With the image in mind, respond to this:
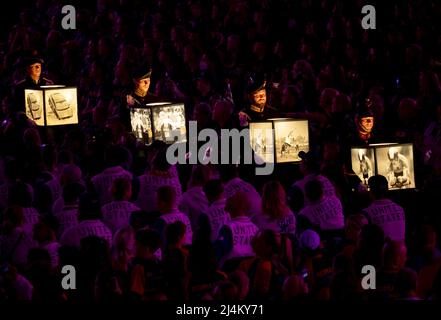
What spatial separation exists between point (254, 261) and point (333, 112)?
4.50m

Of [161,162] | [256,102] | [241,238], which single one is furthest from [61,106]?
[241,238]

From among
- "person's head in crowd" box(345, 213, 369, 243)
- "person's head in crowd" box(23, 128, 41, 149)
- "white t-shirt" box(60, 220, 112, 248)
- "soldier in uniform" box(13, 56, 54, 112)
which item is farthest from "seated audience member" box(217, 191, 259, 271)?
"soldier in uniform" box(13, 56, 54, 112)

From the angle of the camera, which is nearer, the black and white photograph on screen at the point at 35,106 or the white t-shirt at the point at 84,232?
the white t-shirt at the point at 84,232

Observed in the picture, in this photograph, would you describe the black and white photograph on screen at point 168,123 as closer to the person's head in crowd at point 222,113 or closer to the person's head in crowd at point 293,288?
the person's head in crowd at point 222,113

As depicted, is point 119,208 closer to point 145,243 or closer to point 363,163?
point 145,243

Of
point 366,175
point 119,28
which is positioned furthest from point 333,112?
point 119,28

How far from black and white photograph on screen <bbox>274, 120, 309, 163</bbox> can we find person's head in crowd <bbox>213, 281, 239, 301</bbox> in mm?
4072

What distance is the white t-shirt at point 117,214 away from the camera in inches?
418

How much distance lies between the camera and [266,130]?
1242 cm

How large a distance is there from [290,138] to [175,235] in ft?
11.0

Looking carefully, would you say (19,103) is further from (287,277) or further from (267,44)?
(287,277)

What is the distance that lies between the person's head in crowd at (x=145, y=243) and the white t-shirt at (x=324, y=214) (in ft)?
5.42

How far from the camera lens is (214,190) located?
424 inches

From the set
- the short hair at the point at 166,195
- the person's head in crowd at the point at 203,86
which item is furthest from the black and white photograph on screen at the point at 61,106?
the short hair at the point at 166,195
